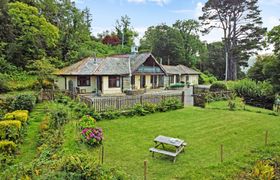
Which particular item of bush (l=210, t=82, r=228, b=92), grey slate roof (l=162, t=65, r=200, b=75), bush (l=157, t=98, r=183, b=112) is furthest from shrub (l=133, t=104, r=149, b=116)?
grey slate roof (l=162, t=65, r=200, b=75)

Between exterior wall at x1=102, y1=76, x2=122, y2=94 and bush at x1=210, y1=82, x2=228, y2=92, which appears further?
exterior wall at x1=102, y1=76, x2=122, y2=94

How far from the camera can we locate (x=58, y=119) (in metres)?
11.2

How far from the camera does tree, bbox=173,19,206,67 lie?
4906 centimetres

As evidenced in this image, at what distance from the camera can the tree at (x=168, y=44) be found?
46.3 meters

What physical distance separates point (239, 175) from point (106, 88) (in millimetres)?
21318

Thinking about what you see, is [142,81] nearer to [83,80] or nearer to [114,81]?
[114,81]

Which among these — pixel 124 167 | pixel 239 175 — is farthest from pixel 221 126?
pixel 124 167

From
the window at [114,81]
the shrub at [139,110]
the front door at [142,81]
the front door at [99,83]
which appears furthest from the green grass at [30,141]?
the front door at [142,81]

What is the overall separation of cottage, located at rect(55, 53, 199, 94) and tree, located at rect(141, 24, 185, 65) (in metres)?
15.4

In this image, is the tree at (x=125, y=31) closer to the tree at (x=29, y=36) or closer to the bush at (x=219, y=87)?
the tree at (x=29, y=36)

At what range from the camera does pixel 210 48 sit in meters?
54.7

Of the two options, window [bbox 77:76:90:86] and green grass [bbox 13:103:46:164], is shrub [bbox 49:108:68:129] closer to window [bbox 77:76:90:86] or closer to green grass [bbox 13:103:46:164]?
green grass [bbox 13:103:46:164]

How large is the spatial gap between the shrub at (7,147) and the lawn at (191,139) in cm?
319

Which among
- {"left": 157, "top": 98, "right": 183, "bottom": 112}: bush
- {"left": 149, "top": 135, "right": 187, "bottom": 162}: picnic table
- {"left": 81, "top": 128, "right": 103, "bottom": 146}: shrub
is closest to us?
{"left": 149, "top": 135, "right": 187, "bottom": 162}: picnic table
